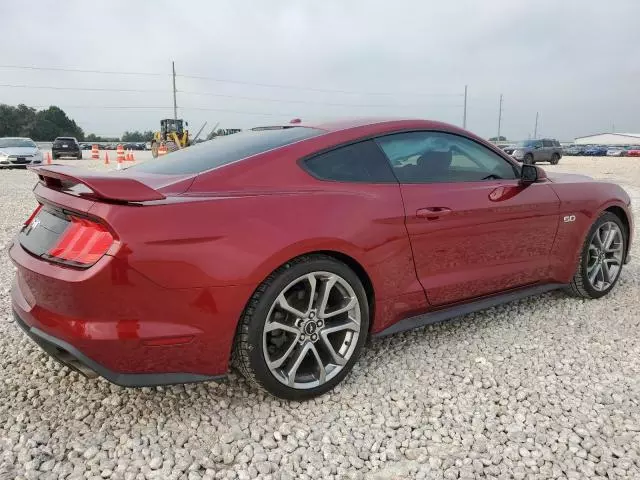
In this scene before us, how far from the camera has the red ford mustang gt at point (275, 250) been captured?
2105 millimetres

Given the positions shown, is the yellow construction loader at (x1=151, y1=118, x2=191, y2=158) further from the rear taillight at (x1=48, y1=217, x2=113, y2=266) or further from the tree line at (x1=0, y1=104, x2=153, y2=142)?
the tree line at (x1=0, y1=104, x2=153, y2=142)

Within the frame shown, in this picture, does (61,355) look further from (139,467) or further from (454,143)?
(454,143)

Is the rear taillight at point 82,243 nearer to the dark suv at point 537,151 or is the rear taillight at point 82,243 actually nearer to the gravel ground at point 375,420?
the gravel ground at point 375,420

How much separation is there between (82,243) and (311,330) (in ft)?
3.63

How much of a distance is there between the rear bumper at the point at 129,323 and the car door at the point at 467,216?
115cm

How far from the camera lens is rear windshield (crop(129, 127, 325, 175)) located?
8.61ft

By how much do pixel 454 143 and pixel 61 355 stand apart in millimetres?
2487

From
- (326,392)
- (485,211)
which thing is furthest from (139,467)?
(485,211)

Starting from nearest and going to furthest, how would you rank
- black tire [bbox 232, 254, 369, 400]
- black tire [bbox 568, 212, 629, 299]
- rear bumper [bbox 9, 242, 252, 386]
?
rear bumper [bbox 9, 242, 252, 386]
black tire [bbox 232, 254, 369, 400]
black tire [bbox 568, 212, 629, 299]

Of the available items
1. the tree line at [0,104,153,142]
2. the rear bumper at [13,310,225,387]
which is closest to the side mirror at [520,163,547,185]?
the rear bumper at [13,310,225,387]

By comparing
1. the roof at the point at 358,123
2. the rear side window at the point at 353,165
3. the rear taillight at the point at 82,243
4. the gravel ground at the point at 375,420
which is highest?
Result: the roof at the point at 358,123

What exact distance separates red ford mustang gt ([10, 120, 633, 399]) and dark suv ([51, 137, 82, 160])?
27.7 meters

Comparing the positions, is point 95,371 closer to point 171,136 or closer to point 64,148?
point 171,136

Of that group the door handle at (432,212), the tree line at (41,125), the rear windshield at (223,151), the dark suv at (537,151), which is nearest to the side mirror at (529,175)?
the door handle at (432,212)
